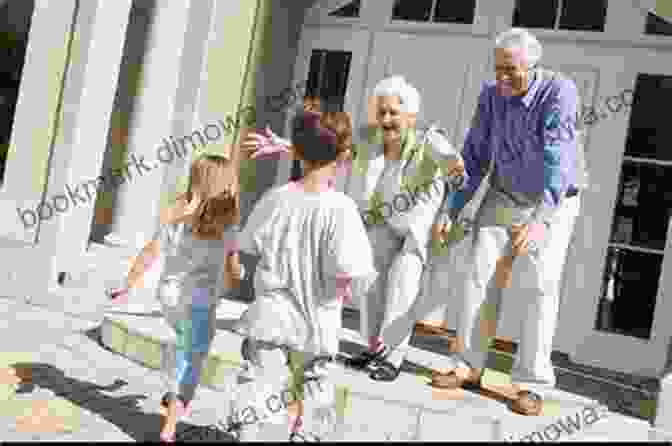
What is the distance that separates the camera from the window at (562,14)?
237 inches

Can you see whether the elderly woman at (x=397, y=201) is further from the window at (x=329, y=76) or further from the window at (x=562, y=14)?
the window at (x=329, y=76)

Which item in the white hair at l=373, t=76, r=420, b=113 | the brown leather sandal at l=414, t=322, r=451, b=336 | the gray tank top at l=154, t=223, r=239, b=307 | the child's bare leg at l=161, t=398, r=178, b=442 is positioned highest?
the white hair at l=373, t=76, r=420, b=113

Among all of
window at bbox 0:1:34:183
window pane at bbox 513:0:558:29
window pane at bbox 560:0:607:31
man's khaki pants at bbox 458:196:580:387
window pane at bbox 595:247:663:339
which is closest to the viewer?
man's khaki pants at bbox 458:196:580:387

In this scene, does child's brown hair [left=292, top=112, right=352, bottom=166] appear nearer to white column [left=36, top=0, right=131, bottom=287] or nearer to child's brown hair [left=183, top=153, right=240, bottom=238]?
child's brown hair [left=183, top=153, right=240, bottom=238]

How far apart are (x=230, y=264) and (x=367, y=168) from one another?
112 cm

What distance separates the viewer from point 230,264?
3.25m

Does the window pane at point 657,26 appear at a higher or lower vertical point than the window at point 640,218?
higher

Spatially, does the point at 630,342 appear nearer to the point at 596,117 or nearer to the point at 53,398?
the point at 596,117

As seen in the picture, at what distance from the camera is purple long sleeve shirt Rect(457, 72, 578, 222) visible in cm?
366

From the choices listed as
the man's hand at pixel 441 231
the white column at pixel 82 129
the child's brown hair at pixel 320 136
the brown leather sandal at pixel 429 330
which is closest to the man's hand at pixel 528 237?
the man's hand at pixel 441 231

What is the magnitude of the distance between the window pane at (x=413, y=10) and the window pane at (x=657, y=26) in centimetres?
166

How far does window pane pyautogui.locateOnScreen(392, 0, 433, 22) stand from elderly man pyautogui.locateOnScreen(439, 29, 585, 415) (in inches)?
107

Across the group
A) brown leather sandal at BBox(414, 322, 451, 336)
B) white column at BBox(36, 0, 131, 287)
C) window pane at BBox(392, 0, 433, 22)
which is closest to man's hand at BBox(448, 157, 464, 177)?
brown leather sandal at BBox(414, 322, 451, 336)

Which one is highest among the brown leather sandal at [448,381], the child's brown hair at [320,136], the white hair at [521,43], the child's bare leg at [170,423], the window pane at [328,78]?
the window pane at [328,78]
